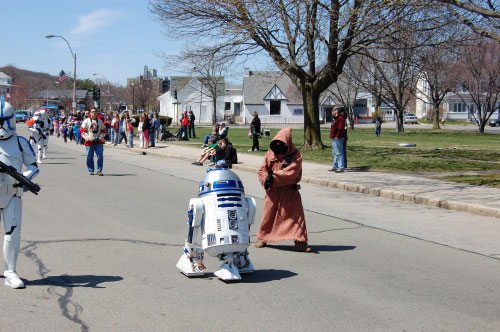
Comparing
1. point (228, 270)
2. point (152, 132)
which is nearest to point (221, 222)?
point (228, 270)

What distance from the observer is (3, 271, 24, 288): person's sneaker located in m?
5.82

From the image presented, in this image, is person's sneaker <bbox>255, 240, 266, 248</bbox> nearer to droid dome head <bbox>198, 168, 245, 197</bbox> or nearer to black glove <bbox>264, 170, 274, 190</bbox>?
black glove <bbox>264, 170, 274, 190</bbox>

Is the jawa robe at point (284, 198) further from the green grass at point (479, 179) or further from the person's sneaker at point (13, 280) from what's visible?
the green grass at point (479, 179)

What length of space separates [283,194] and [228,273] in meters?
1.92

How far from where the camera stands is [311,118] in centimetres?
2625

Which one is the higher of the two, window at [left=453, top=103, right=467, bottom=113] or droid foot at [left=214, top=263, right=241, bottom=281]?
window at [left=453, top=103, right=467, bottom=113]

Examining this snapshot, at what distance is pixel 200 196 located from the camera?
6.34 m

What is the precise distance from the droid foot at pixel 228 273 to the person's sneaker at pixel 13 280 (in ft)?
6.51

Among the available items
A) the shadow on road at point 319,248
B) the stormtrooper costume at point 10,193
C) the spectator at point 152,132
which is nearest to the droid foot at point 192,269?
the stormtrooper costume at point 10,193

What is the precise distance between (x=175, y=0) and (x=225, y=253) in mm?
19667

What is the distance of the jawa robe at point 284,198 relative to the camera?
757cm

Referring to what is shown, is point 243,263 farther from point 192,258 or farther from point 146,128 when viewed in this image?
point 146,128

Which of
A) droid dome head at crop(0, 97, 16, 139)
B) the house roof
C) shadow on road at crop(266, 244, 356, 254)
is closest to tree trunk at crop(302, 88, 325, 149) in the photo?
shadow on road at crop(266, 244, 356, 254)

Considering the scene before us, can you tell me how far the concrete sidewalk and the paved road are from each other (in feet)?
1.57
